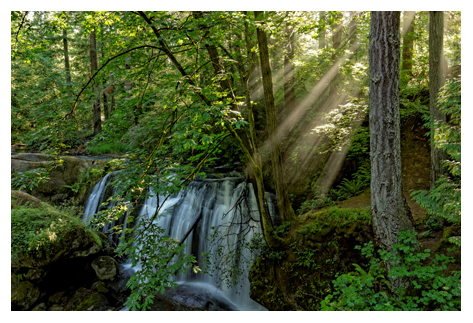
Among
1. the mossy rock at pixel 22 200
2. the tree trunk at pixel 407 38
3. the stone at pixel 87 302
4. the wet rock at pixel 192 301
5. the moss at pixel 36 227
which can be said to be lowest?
the wet rock at pixel 192 301

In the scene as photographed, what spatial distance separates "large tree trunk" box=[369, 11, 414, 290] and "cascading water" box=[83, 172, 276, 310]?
9.17ft

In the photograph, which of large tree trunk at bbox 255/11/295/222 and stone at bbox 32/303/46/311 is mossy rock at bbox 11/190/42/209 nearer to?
→ stone at bbox 32/303/46/311

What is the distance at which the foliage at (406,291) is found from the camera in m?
2.77

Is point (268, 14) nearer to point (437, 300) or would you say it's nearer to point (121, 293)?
point (437, 300)

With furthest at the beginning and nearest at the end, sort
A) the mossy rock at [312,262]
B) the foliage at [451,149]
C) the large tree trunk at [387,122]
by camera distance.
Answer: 1. the mossy rock at [312,262]
2. the large tree trunk at [387,122]
3. the foliage at [451,149]

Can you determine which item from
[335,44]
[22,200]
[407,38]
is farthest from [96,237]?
[407,38]

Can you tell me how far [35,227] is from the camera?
558 cm

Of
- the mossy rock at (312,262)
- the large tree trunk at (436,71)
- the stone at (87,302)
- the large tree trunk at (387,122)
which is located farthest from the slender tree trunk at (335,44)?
the stone at (87,302)

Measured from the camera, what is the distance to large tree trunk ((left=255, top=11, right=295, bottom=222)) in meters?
4.62

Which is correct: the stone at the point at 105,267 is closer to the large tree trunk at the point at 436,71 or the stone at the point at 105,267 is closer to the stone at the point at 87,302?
the stone at the point at 87,302

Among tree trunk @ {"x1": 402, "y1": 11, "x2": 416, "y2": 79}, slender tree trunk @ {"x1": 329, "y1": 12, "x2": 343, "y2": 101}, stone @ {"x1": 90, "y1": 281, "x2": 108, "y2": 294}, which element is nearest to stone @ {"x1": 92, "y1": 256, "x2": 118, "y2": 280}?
stone @ {"x1": 90, "y1": 281, "x2": 108, "y2": 294}

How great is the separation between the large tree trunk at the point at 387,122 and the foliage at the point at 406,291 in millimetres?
149

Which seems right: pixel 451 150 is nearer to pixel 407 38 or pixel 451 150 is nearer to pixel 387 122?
pixel 387 122
